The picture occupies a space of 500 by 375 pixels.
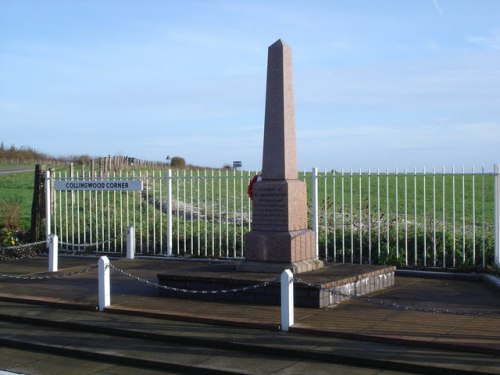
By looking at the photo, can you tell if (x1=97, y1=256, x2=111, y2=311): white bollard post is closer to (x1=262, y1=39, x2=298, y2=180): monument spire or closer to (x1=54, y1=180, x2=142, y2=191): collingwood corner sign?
(x1=262, y1=39, x2=298, y2=180): monument spire

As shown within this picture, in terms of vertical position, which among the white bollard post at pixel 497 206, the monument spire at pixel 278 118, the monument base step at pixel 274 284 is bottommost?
the monument base step at pixel 274 284

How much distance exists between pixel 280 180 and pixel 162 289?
2592 millimetres

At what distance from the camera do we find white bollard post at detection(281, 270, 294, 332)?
327 inches

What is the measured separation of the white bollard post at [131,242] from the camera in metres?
15.5

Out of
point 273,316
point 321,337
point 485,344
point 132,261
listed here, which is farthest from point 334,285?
point 132,261

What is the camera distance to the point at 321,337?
26.9ft

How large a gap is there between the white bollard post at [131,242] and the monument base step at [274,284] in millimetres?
4127

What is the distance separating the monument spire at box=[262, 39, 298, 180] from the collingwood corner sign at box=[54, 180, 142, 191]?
5.76m

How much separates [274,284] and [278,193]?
1.70 metres

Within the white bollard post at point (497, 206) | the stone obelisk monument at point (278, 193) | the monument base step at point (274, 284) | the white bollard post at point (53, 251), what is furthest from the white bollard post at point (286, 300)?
the white bollard post at point (53, 251)

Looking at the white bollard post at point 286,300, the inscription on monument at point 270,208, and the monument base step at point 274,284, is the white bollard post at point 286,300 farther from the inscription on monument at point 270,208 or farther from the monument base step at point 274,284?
the inscription on monument at point 270,208

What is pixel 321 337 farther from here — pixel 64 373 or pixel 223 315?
pixel 64 373


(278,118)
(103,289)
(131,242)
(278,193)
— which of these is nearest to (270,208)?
(278,193)

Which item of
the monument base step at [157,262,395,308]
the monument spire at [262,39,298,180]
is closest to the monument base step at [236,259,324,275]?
the monument base step at [157,262,395,308]
